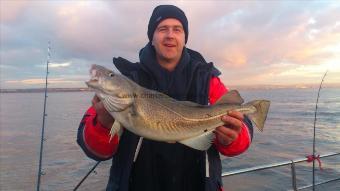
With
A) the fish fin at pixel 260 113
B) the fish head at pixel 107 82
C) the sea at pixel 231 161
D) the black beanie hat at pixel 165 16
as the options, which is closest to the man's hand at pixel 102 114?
the fish head at pixel 107 82

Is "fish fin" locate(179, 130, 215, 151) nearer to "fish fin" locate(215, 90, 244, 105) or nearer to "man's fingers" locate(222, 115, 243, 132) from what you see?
"man's fingers" locate(222, 115, 243, 132)

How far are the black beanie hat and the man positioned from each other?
2 cm

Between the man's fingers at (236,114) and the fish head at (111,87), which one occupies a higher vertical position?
the fish head at (111,87)

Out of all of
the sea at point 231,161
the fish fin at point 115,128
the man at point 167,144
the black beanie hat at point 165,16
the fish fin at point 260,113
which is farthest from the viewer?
the sea at point 231,161

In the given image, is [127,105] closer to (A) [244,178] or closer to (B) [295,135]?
(A) [244,178]

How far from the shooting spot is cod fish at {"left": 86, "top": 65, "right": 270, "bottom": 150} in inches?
130

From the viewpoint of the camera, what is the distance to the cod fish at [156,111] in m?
3.31

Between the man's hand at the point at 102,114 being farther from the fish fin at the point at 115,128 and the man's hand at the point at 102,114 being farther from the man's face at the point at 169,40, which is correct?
the man's face at the point at 169,40

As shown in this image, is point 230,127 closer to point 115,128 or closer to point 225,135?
point 225,135

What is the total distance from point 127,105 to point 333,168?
13741 mm

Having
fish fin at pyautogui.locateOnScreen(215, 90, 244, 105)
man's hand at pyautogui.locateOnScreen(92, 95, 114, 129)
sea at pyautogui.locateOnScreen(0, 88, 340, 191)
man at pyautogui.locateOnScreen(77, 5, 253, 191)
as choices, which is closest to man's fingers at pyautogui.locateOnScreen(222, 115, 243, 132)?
man at pyautogui.locateOnScreen(77, 5, 253, 191)

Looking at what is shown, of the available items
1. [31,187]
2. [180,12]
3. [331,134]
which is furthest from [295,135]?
[180,12]

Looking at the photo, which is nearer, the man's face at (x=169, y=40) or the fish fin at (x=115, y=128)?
the fish fin at (x=115, y=128)

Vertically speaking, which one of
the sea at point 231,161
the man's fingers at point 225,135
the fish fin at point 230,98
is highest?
the fish fin at point 230,98
